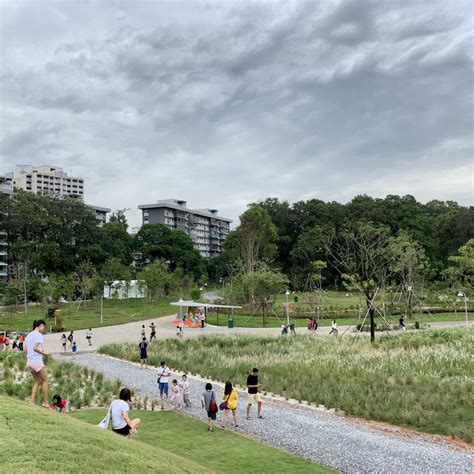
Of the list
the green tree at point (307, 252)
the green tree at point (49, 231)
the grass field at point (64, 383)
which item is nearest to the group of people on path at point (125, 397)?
the grass field at point (64, 383)

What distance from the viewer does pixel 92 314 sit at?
4900 centimetres

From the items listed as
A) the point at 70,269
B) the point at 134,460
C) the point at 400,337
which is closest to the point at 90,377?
the point at 134,460

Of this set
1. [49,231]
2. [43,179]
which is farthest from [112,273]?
[43,179]

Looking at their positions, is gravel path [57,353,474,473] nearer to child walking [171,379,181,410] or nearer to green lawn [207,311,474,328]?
child walking [171,379,181,410]

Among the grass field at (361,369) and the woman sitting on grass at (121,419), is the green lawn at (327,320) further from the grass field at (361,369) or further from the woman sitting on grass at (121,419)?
the woman sitting on grass at (121,419)

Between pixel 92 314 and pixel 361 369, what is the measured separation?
118 feet

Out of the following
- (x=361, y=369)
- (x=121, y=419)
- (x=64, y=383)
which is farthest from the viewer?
(x=361, y=369)

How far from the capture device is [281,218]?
92500 mm

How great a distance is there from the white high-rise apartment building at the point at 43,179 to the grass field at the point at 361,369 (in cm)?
11405

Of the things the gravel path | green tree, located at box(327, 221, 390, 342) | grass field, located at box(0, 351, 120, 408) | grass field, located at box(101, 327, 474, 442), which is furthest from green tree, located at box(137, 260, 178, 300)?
the gravel path

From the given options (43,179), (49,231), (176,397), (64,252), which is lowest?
(176,397)

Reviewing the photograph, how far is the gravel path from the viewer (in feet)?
33.5

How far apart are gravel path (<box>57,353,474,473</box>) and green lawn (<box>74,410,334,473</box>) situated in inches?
26.9

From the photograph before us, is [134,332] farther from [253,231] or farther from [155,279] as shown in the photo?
[253,231]
